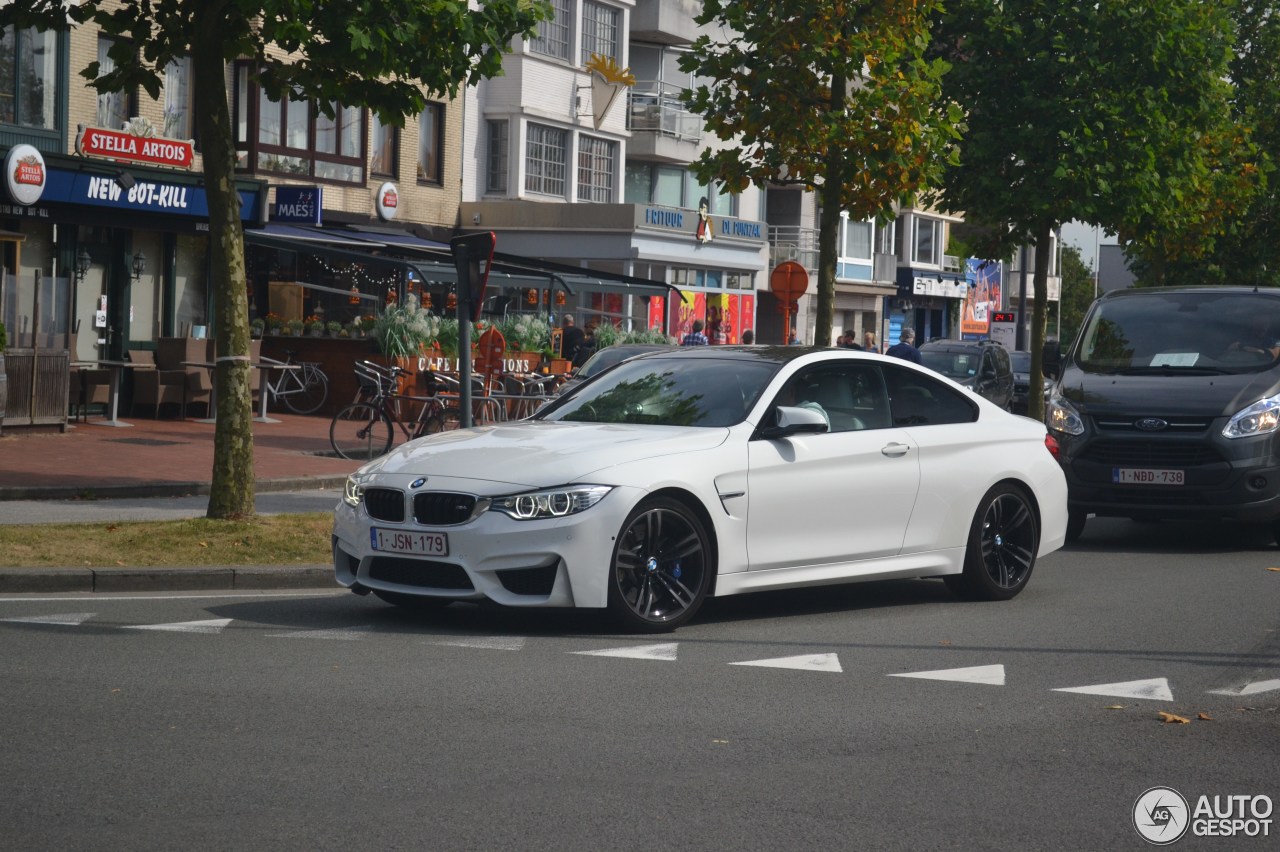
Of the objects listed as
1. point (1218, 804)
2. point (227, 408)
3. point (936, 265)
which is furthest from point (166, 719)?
point (936, 265)

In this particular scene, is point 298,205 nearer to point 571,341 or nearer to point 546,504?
point 571,341

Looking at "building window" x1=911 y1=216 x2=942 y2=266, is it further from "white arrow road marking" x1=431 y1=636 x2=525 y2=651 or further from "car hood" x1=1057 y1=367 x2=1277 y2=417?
"white arrow road marking" x1=431 y1=636 x2=525 y2=651

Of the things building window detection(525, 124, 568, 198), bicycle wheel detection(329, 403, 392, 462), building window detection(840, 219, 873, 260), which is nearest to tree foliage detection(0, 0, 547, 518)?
bicycle wheel detection(329, 403, 392, 462)

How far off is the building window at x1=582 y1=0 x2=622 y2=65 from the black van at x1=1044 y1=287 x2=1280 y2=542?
2906 centimetres

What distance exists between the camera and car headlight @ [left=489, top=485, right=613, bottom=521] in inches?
338

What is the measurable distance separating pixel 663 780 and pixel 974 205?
2203cm

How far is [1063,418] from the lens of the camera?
14.6 m

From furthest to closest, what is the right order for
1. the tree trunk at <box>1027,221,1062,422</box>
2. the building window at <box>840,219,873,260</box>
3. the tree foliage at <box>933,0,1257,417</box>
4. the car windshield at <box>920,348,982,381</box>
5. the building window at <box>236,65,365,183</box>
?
the building window at <box>840,219,873,260</box>, the car windshield at <box>920,348,982,381</box>, the building window at <box>236,65,365,183</box>, the tree trunk at <box>1027,221,1062,422</box>, the tree foliage at <box>933,0,1257,417</box>

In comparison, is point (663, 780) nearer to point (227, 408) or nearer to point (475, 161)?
point (227, 408)

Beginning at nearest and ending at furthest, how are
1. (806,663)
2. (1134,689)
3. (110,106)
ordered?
(1134,689) < (806,663) < (110,106)

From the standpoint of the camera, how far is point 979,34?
26.2 m

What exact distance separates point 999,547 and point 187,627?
486 cm

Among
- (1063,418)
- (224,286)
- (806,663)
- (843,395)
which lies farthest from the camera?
(1063,418)

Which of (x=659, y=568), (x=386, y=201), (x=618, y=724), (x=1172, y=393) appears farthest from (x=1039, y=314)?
(x=618, y=724)
